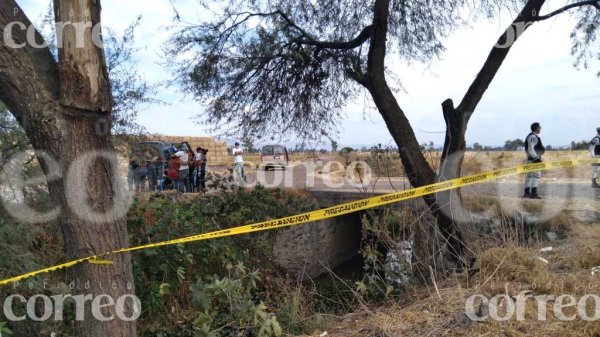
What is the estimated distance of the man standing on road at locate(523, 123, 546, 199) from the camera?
10.9 m

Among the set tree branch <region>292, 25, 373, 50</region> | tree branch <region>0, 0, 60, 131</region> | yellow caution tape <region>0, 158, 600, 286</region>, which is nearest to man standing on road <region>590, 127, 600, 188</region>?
yellow caution tape <region>0, 158, 600, 286</region>

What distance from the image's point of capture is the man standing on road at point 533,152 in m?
10.9

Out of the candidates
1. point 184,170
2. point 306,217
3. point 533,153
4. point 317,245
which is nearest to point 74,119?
point 306,217

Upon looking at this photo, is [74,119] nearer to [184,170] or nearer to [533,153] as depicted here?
[533,153]

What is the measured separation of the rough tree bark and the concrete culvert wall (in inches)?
280

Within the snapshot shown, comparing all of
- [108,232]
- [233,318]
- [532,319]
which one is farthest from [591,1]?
[108,232]

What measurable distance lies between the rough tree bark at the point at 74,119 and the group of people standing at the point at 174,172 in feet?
27.5

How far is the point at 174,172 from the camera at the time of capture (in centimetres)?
1289

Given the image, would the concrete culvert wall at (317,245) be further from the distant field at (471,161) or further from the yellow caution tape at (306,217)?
the yellow caution tape at (306,217)

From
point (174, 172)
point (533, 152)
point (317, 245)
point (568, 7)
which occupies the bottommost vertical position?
point (317, 245)

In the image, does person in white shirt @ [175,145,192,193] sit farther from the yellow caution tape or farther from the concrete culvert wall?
the yellow caution tape

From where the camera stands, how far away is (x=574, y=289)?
4379 mm

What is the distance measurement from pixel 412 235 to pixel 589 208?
A: 5.62 m

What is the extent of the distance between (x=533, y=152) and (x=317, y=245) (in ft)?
17.9
